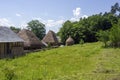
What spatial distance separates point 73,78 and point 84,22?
221 feet

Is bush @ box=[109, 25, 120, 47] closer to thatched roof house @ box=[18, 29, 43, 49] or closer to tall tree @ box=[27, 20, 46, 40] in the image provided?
thatched roof house @ box=[18, 29, 43, 49]

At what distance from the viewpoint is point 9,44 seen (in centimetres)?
3494

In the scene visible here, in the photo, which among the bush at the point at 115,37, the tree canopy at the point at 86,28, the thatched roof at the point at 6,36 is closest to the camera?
the thatched roof at the point at 6,36

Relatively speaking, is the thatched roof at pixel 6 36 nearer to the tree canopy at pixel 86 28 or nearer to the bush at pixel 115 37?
the bush at pixel 115 37

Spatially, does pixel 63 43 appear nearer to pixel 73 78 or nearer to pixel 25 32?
pixel 25 32

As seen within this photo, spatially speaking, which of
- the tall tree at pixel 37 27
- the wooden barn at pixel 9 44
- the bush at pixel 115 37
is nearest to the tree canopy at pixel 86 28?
the tall tree at pixel 37 27

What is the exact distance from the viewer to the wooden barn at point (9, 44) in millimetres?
33312

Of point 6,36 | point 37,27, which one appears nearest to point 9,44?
point 6,36

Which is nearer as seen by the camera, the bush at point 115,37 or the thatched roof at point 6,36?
the thatched roof at point 6,36

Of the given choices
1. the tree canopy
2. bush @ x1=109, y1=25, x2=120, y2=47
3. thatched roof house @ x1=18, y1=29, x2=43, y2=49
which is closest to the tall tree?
the tree canopy

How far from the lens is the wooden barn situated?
33312mm

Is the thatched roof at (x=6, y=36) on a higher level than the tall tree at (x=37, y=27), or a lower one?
lower

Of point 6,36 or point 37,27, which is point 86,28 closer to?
point 37,27

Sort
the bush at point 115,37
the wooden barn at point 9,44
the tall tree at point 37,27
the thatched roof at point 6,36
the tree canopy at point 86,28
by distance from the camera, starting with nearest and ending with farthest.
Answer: the wooden barn at point 9,44 < the thatched roof at point 6,36 < the bush at point 115,37 < the tree canopy at point 86,28 < the tall tree at point 37,27
